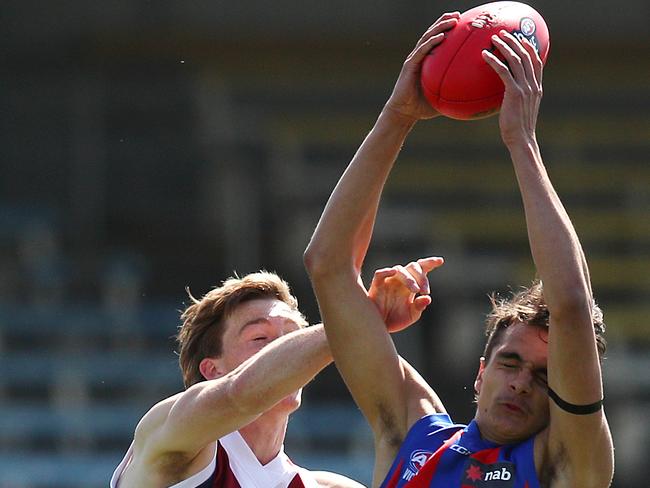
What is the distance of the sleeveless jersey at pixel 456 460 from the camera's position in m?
3.35

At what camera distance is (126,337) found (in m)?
11.8

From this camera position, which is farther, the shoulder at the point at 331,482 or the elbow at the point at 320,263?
the shoulder at the point at 331,482

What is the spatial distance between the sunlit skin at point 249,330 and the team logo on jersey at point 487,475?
128cm

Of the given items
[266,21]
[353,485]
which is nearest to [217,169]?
[266,21]

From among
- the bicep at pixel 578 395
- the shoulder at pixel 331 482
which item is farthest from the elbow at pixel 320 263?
the shoulder at pixel 331 482

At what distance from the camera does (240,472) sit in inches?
179

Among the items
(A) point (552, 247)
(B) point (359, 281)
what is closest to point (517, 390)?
(A) point (552, 247)

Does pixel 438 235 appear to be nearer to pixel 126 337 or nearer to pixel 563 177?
pixel 563 177

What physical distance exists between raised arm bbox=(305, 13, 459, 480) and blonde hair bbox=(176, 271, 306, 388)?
3.59 feet

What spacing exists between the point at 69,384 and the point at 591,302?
8470 mm

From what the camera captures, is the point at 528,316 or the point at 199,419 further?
the point at 199,419

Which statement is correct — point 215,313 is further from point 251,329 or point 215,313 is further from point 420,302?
point 420,302

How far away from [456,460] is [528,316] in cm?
41

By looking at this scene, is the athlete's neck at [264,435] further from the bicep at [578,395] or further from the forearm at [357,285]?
the bicep at [578,395]
